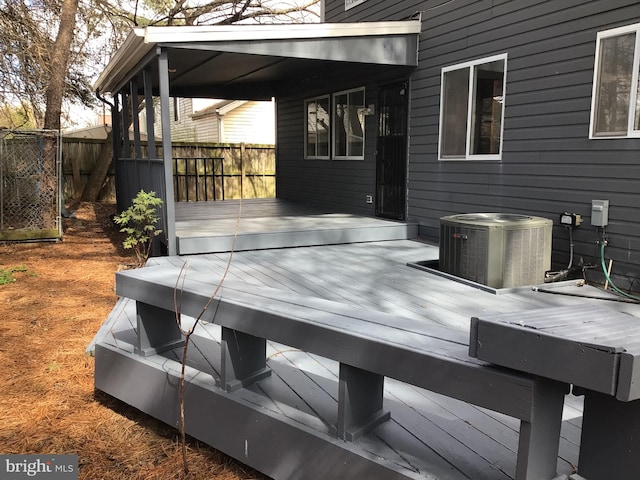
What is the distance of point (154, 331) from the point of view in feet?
9.14

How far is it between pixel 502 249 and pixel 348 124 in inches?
198

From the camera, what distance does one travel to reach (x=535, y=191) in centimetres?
530

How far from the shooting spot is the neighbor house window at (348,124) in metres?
8.34

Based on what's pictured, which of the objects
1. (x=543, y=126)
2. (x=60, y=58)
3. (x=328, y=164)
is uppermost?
(x=60, y=58)

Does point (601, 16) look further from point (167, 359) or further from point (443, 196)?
point (167, 359)

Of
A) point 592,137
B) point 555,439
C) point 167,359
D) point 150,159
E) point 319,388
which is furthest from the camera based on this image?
point 150,159

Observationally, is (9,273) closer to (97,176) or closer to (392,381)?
(392,381)

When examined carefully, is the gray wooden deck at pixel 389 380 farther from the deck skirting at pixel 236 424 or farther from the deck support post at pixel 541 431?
the deck support post at pixel 541 431

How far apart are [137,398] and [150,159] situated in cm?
428

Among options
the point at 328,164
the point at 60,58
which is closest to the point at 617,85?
the point at 328,164

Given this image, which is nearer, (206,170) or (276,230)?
(276,230)

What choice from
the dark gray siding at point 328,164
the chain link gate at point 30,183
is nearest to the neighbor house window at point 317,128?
the dark gray siding at point 328,164

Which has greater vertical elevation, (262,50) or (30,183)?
(262,50)

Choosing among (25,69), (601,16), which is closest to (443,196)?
(601,16)
